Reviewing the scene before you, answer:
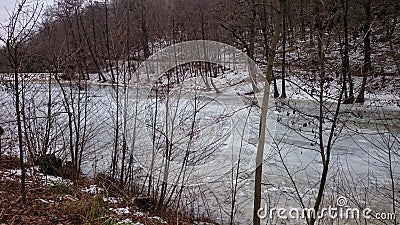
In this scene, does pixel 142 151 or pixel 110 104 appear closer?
pixel 142 151

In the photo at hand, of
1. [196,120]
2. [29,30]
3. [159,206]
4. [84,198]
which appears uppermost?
[29,30]

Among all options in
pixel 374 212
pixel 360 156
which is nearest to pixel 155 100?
pixel 374 212


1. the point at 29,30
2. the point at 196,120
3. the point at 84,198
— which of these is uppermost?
the point at 29,30

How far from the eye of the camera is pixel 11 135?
8.27 m

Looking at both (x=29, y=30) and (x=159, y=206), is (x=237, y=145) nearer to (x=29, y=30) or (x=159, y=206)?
(x=159, y=206)

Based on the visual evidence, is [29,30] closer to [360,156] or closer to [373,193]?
[373,193]

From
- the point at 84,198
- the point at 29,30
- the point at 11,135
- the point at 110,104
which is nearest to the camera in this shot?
the point at 29,30

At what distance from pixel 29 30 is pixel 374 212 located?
4.63m

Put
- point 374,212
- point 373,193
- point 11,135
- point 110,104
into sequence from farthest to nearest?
1. point 11,135
2. point 110,104
3. point 373,193
4. point 374,212

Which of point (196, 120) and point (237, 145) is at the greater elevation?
point (196, 120)

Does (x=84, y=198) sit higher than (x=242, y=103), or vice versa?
(x=242, y=103)

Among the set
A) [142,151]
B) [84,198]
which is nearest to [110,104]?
[142,151]


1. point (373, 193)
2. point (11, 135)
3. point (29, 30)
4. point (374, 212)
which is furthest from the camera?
point (11, 135)

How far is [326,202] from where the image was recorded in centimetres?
515
